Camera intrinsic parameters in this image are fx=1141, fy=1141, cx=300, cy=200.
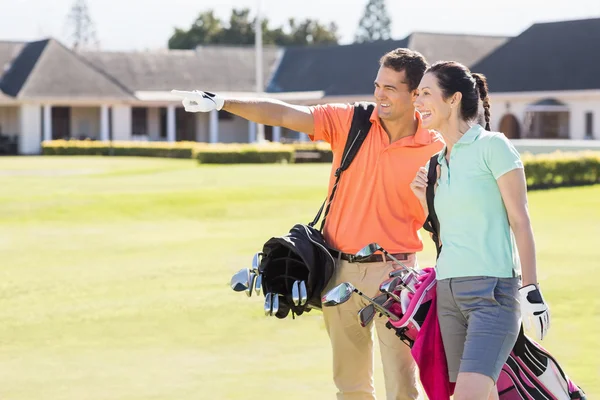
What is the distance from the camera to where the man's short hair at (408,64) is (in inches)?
213

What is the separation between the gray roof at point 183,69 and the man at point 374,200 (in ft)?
162

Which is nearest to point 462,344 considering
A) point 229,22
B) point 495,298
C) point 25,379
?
point 495,298

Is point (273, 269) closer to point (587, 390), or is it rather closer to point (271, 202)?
point (587, 390)

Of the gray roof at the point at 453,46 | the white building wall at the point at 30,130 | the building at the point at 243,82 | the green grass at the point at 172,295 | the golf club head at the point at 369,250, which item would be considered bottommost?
the green grass at the point at 172,295

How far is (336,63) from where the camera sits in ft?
186

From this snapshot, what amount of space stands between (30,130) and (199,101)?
47428 mm

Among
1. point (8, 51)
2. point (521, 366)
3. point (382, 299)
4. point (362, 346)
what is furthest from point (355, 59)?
point (521, 366)

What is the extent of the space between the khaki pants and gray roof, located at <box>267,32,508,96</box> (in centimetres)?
4635

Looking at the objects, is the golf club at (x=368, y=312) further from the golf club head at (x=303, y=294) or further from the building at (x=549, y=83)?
the building at (x=549, y=83)

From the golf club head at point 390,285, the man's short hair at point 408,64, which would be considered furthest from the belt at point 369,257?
the man's short hair at point 408,64

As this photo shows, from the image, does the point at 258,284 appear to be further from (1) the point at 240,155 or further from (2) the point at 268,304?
(1) the point at 240,155

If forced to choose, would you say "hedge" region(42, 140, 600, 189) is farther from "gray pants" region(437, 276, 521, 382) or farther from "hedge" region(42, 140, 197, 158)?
"gray pants" region(437, 276, 521, 382)

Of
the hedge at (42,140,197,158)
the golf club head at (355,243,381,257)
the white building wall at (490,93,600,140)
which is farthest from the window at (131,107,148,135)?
the golf club head at (355,243,381,257)

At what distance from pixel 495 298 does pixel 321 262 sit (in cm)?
117
